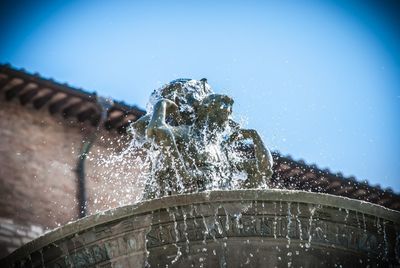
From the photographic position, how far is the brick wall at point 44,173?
12.1 meters

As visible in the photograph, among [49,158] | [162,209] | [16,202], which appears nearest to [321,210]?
[162,209]

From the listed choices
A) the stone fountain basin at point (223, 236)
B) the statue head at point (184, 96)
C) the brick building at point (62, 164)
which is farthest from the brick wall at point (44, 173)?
the stone fountain basin at point (223, 236)

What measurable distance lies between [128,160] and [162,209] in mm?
11779

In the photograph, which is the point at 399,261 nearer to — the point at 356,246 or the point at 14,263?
the point at 356,246

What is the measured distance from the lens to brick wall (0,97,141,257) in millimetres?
A: 12148

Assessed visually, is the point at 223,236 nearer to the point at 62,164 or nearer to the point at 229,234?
the point at 229,234

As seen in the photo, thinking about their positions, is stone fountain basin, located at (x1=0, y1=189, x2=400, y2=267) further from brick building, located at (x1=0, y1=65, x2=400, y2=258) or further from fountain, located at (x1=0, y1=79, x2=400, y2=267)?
brick building, located at (x1=0, y1=65, x2=400, y2=258)

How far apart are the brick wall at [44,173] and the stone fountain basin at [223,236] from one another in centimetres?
895

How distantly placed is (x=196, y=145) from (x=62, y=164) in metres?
10.3

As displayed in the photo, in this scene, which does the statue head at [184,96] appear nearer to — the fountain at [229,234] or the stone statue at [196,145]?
the stone statue at [196,145]

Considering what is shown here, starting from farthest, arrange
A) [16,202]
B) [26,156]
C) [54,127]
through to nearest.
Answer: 1. [54,127]
2. [26,156]
3. [16,202]

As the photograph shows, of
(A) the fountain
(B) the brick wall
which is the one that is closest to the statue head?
(A) the fountain

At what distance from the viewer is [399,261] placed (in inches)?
121

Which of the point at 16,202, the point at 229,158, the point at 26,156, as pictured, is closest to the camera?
the point at 229,158
